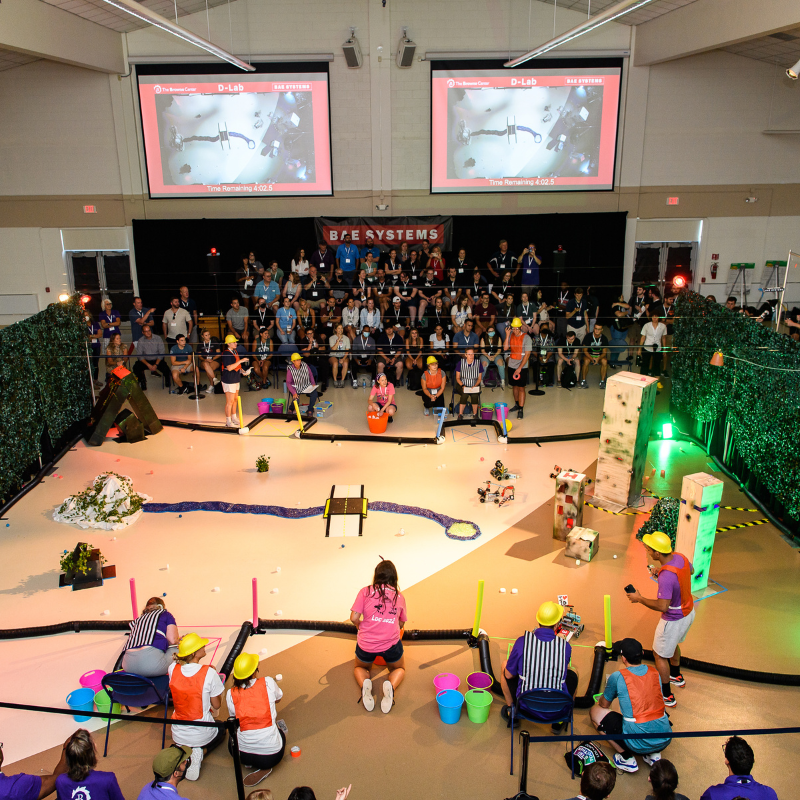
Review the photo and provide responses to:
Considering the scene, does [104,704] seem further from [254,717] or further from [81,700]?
[254,717]

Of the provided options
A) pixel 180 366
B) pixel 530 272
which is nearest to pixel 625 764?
pixel 180 366

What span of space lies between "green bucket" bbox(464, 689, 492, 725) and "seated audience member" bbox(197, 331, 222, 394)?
745 cm

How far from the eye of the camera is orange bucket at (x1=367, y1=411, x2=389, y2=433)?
Result: 376 inches

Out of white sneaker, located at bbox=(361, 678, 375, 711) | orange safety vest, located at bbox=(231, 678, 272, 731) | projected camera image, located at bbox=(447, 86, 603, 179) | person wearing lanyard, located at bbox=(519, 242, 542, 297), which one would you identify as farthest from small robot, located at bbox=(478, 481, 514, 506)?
projected camera image, located at bbox=(447, 86, 603, 179)

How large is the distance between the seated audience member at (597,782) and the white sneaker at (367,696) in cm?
178

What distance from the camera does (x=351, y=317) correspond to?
1205cm

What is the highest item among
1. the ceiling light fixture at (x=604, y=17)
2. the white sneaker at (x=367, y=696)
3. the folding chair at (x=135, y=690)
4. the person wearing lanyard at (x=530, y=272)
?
the ceiling light fixture at (x=604, y=17)

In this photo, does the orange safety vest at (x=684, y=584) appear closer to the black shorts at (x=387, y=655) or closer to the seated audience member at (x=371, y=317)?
the black shorts at (x=387, y=655)

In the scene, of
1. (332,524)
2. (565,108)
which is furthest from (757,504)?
(565,108)

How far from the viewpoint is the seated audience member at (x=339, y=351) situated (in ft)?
38.1

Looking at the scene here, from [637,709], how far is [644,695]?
3.7 inches

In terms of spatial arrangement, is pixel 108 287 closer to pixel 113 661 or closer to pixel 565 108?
pixel 565 108

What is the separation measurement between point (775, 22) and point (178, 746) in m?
11.0

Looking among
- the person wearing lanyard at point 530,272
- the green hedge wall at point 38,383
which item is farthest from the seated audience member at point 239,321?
the person wearing lanyard at point 530,272
